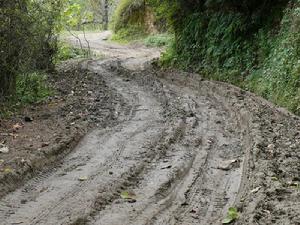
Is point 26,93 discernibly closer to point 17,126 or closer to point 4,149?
point 17,126

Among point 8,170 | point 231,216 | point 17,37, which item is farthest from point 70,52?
point 231,216

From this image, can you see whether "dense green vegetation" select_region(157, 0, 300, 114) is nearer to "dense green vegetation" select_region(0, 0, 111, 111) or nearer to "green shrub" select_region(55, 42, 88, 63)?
"dense green vegetation" select_region(0, 0, 111, 111)

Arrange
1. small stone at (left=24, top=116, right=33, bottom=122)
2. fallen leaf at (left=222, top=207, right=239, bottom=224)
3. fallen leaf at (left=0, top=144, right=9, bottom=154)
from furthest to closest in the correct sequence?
1. small stone at (left=24, top=116, right=33, bottom=122)
2. fallen leaf at (left=0, top=144, right=9, bottom=154)
3. fallen leaf at (left=222, top=207, right=239, bottom=224)

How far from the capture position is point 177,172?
6.93m

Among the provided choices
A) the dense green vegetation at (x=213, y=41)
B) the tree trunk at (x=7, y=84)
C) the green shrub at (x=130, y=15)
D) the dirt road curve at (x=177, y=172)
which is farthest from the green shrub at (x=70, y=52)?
the dirt road curve at (x=177, y=172)

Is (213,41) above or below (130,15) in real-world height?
below

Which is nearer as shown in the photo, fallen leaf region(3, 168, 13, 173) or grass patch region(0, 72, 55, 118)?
fallen leaf region(3, 168, 13, 173)

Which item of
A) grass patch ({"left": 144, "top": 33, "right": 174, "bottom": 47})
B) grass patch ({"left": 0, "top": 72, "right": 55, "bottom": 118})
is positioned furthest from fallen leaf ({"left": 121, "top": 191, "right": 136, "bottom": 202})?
grass patch ({"left": 144, "top": 33, "right": 174, "bottom": 47})

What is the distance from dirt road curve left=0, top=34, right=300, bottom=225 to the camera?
18.1ft

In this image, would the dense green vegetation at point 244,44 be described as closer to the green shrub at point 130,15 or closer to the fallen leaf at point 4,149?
the fallen leaf at point 4,149

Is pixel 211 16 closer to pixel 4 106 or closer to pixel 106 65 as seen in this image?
pixel 106 65

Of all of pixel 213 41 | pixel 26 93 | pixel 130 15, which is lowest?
pixel 26 93

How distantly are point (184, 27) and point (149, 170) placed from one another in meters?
12.3

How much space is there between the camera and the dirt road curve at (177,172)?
5.51m
